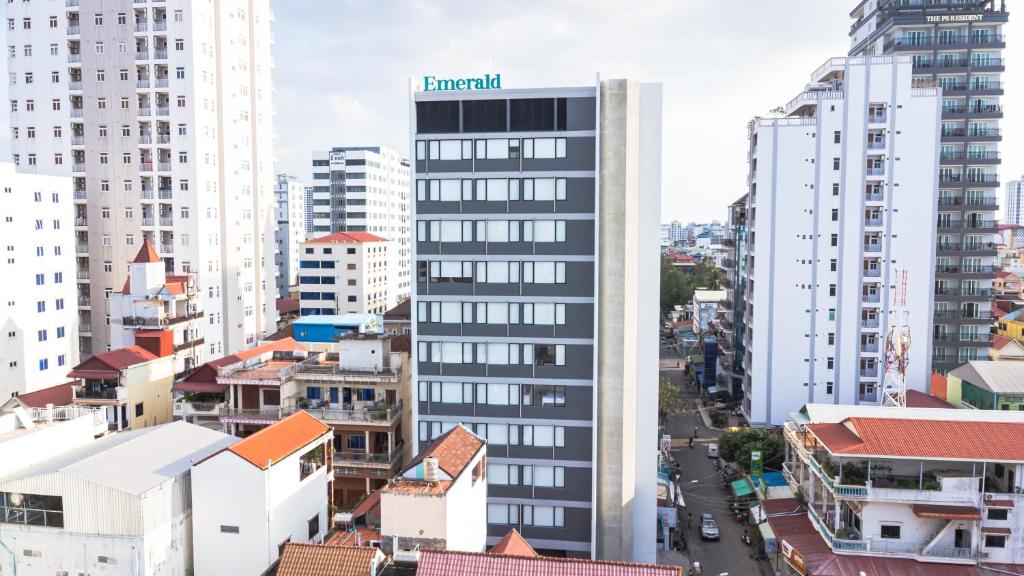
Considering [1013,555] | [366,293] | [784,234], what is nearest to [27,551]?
[1013,555]

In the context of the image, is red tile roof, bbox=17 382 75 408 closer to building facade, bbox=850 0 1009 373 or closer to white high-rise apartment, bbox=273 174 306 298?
building facade, bbox=850 0 1009 373

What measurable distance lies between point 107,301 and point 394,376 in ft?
139

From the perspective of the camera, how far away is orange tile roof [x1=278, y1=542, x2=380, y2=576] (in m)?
25.9

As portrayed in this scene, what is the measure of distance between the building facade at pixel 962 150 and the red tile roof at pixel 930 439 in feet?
130

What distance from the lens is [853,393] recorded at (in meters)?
70.3

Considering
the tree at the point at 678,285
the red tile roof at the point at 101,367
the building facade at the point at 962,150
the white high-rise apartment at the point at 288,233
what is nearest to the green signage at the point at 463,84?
the red tile roof at the point at 101,367

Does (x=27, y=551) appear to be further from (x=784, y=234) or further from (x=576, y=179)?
(x=784, y=234)

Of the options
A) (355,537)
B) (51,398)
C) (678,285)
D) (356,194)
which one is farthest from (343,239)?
(678,285)

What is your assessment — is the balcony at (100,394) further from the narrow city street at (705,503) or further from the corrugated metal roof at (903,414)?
the corrugated metal roof at (903,414)

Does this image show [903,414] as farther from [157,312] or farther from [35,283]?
[35,283]

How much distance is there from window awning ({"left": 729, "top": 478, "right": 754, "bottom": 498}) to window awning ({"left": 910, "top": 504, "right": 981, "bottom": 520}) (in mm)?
14663

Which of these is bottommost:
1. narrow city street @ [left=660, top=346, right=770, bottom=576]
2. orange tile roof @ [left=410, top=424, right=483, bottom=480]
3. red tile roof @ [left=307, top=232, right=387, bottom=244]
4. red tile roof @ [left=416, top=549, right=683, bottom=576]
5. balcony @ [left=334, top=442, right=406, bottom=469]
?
narrow city street @ [left=660, top=346, right=770, bottom=576]

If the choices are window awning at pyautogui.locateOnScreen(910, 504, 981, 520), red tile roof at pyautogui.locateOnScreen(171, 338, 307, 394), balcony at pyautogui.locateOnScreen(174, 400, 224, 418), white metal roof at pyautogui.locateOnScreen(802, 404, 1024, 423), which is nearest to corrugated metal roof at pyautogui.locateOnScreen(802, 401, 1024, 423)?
white metal roof at pyautogui.locateOnScreen(802, 404, 1024, 423)

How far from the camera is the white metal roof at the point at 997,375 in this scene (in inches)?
2261
